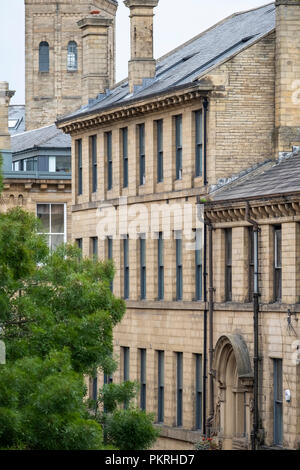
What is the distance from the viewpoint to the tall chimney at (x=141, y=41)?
7512cm

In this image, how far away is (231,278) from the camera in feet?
212

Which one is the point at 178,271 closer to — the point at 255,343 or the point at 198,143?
the point at 198,143

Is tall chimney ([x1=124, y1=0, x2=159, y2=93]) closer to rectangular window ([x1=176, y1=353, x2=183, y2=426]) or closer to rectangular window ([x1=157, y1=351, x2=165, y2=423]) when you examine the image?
rectangular window ([x1=157, y1=351, x2=165, y2=423])

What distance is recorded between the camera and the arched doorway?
62125mm

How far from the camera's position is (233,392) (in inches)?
2496

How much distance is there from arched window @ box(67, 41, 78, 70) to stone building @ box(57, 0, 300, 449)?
7361 centimetres

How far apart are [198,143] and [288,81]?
3.85 m

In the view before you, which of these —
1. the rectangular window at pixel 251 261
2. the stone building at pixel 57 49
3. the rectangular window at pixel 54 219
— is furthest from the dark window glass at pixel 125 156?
the stone building at pixel 57 49

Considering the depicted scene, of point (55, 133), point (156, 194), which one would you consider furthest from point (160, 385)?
point (55, 133)

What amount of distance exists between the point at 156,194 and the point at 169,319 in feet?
16.0

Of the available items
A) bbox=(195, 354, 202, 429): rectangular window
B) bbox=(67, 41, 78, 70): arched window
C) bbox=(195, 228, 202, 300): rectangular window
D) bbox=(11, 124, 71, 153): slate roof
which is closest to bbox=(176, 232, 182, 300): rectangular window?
bbox=(195, 228, 202, 300): rectangular window

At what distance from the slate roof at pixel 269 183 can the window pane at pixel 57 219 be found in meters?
24.0

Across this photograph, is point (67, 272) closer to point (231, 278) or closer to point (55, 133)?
point (231, 278)

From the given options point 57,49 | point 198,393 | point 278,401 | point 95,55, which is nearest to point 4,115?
point 95,55
